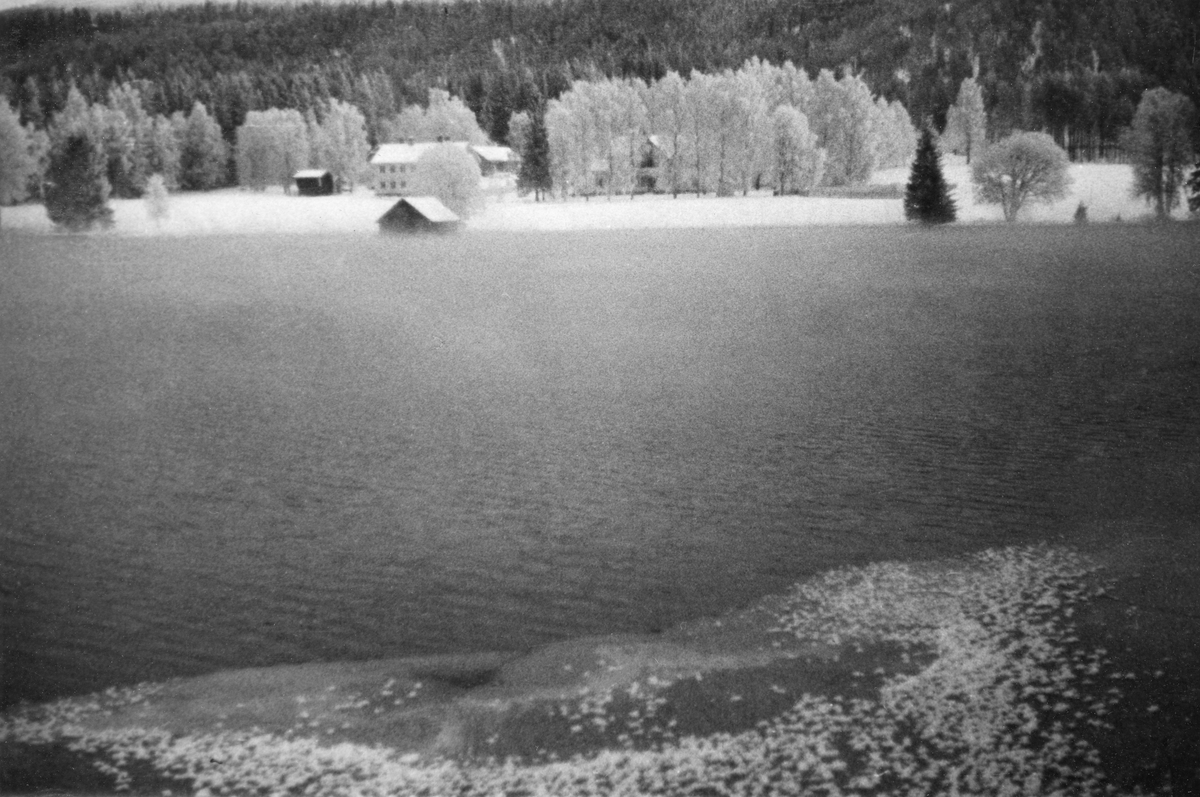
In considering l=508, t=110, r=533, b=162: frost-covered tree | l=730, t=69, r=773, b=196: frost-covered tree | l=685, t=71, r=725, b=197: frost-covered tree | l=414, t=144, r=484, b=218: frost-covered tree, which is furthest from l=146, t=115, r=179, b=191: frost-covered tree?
l=730, t=69, r=773, b=196: frost-covered tree

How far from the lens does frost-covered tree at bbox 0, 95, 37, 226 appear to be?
5914 mm

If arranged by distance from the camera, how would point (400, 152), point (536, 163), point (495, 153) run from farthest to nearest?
point (536, 163), point (495, 153), point (400, 152)

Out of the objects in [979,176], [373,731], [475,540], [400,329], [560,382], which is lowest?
[373,731]

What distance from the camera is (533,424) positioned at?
786 centimetres

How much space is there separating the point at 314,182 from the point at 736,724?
6.20 m

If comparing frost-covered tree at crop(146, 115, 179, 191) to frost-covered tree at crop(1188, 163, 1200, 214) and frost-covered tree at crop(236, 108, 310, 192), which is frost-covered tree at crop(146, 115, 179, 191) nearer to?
frost-covered tree at crop(236, 108, 310, 192)

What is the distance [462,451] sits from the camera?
7.49 metres

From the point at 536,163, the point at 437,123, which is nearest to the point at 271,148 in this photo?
the point at 437,123

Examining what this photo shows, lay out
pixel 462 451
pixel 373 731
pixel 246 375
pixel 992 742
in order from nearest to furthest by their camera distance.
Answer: pixel 992 742, pixel 373 731, pixel 462 451, pixel 246 375

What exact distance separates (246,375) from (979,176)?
7283 mm

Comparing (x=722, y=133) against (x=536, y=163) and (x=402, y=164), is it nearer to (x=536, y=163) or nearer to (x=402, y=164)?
(x=536, y=163)

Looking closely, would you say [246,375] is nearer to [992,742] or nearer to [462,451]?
[462,451]

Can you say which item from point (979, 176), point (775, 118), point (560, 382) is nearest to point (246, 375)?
A: point (560, 382)

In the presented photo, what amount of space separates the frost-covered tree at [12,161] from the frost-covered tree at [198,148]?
1379mm
